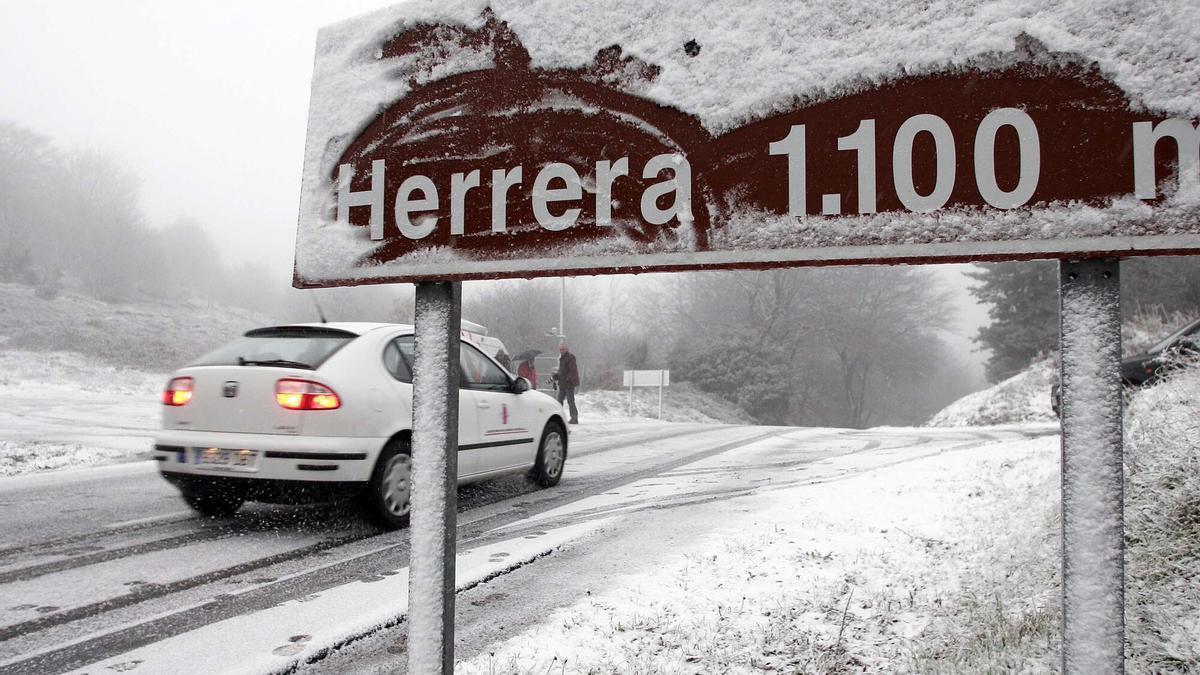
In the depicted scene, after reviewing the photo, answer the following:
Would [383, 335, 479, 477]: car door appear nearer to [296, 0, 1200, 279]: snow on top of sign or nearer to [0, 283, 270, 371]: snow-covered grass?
[296, 0, 1200, 279]: snow on top of sign

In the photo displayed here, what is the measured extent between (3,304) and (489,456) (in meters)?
42.3

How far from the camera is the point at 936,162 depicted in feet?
4.88

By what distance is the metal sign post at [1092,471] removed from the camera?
4.67 ft

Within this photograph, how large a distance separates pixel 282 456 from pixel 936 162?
4479 millimetres

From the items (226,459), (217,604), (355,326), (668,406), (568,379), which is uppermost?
(355,326)

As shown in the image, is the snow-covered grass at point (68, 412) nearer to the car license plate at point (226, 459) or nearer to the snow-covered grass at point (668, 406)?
the car license plate at point (226, 459)

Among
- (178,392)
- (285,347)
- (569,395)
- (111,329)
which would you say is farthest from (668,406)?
(111,329)

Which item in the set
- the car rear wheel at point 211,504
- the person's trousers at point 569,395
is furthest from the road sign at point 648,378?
the car rear wheel at point 211,504

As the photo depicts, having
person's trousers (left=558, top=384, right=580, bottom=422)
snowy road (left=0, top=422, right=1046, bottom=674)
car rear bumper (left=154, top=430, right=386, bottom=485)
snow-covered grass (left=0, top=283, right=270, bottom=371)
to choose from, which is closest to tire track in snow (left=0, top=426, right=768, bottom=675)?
snowy road (left=0, top=422, right=1046, bottom=674)

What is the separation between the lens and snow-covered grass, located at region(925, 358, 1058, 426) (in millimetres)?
20000

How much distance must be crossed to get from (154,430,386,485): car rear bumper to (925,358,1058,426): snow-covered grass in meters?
18.3

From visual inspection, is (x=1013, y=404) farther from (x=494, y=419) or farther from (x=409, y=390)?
(x=409, y=390)

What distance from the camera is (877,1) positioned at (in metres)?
1.55

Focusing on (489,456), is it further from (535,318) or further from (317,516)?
(535,318)
